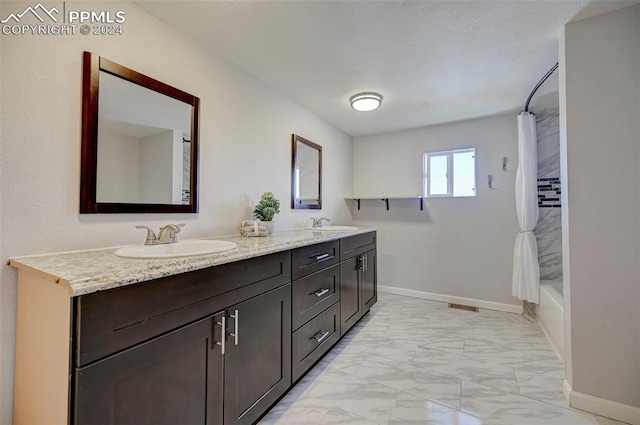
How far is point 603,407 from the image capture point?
1.50 m

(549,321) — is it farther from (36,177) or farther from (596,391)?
(36,177)

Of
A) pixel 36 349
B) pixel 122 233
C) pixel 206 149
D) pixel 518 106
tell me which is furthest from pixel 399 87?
pixel 36 349

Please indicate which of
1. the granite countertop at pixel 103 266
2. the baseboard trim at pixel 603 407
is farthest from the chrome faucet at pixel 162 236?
the baseboard trim at pixel 603 407

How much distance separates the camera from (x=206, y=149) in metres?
1.82

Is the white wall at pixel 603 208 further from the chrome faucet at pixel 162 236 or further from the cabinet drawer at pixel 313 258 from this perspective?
the chrome faucet at pixel 162 236

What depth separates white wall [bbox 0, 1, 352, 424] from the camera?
3.47 ft

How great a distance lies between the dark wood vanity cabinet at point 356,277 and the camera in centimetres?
230

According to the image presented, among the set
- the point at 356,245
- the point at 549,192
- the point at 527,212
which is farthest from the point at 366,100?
the point at 549,192

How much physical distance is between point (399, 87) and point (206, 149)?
165 cm

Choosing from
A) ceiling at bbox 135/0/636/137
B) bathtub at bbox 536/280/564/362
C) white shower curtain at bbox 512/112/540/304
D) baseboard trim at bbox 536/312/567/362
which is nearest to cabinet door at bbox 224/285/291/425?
ceiling at bbox 135/0/636/137

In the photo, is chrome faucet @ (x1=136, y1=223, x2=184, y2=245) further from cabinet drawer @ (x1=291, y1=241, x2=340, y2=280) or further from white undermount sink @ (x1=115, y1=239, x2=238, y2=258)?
cabinet drawer @ (x1=291, y1=241, x2=340, y2=280)

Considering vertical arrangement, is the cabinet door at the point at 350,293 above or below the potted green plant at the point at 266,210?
below

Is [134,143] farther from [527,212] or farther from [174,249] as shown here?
[527,212]

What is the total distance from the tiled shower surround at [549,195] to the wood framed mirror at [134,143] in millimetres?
3242
